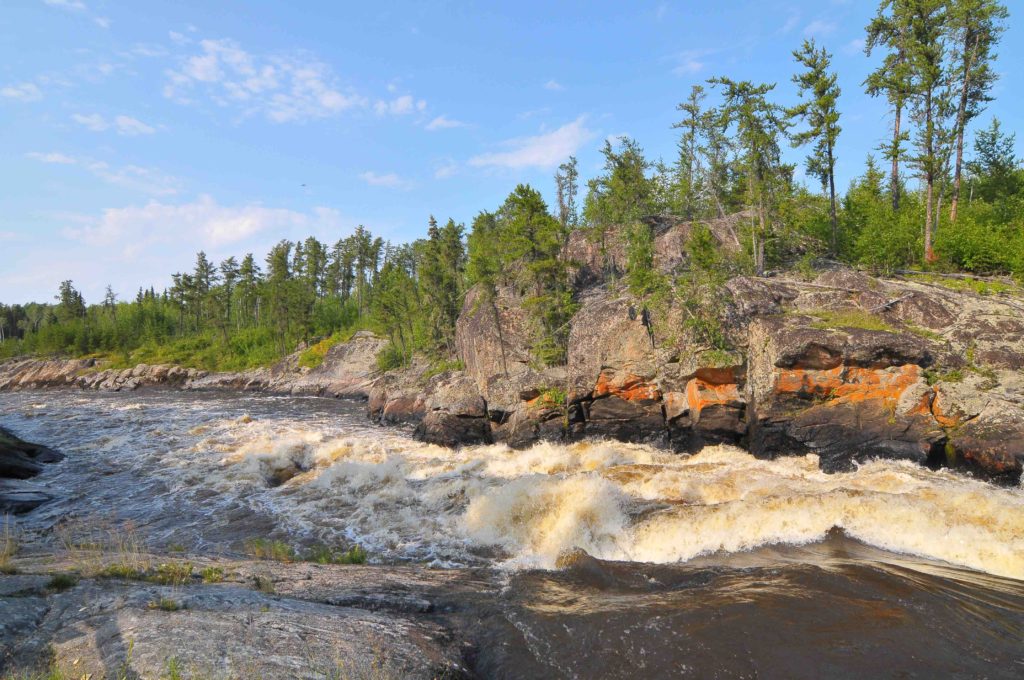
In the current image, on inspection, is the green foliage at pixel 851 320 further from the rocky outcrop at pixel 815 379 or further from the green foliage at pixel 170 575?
the green foliage at pixel 170 575

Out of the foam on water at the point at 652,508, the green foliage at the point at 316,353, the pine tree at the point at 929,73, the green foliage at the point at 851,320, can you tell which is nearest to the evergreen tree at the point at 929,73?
the pine tree at the point at 929,73

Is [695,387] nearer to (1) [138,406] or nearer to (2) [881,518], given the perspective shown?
(2) [881,518]

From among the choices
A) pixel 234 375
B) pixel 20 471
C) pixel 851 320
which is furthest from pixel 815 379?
pixel 234 375

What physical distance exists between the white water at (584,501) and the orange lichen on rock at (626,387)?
8.00 feet

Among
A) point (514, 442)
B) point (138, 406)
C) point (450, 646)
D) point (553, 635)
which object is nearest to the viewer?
point (450, 646)

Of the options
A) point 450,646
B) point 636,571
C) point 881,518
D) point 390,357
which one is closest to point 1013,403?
point 881,518

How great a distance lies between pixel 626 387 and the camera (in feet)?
76.3

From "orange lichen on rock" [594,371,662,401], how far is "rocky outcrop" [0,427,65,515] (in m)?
21.8

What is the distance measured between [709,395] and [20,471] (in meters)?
28.2

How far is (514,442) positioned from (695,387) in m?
9.58

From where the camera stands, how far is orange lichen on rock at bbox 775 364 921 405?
17125 millimetres

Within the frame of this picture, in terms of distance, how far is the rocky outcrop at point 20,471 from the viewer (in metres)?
15.8

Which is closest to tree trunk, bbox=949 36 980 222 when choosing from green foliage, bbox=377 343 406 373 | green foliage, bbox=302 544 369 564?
green foliage, bbox=302 544 369 564

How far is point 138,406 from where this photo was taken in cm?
4253
